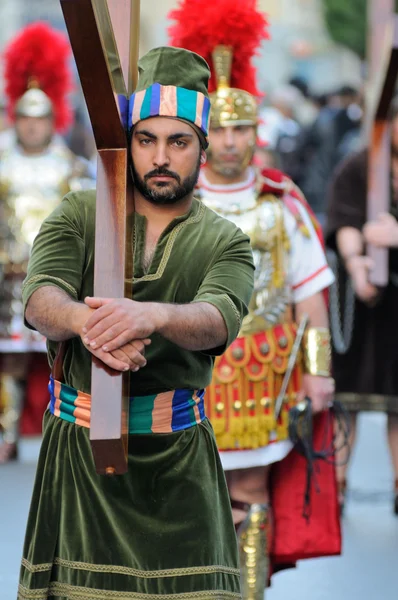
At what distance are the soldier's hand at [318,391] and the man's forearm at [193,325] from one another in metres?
1.71

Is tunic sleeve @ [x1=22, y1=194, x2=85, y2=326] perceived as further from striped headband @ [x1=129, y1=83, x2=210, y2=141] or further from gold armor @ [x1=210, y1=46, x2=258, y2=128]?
gold armor @ [x1=210, y1=46, x2=258, y2=128]

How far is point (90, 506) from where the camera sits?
3008mm

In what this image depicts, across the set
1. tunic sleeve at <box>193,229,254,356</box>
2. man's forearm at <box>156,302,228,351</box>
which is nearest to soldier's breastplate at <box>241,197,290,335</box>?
tunic sleeve at <box>193,229,254,356</box>

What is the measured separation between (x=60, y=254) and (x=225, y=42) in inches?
75.7

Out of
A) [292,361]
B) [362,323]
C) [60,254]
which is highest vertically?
[60,254]

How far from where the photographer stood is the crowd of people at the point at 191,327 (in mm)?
2988

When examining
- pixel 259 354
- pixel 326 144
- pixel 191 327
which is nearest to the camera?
pixel 191 327

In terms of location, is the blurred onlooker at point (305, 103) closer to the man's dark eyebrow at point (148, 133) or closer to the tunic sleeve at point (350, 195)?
the tunic sleeve at point (350, 195)

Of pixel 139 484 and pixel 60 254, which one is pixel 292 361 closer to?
pixel 139 484

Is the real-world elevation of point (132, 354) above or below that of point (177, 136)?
below

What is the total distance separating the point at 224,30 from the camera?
Result: 4.65 metres

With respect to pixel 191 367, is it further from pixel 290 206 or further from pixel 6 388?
pixel 6 388

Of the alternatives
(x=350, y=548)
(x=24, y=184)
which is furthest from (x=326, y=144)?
(x=350, y=548)

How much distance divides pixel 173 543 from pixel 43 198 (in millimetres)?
4626
